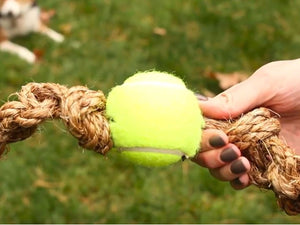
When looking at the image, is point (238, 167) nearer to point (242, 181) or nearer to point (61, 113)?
point (242, 181)

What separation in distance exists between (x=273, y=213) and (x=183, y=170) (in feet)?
1.33

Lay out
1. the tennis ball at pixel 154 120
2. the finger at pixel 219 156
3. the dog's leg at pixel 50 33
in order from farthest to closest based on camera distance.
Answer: the dog's leg at pixel 50 33, the finger at pixel 219 156, the tennis ball at pixel 154 120

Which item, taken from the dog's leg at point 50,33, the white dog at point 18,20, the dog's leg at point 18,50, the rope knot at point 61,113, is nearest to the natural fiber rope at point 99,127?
the rope knot at point 61,113

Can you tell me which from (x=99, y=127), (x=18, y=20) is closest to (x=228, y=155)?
(x=99, y=127)

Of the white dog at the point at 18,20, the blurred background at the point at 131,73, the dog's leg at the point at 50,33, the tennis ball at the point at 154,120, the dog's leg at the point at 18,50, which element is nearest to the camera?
the tennis ball at the point at 154,120

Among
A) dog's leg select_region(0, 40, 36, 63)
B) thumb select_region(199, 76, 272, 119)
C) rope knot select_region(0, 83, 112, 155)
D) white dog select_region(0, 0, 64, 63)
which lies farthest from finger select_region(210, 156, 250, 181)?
Result: white dog select_region(0, 0, 64, 63)

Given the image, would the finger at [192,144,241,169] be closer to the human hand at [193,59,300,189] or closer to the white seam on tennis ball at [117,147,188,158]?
the human hand at [193,59,300,189]

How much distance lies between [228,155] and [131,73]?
1.75 metres

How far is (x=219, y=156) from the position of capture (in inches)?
48.7

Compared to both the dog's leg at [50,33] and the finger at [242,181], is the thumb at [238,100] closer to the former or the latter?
the finger at [242,181]

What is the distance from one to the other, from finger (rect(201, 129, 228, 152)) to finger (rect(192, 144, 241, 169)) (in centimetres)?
2

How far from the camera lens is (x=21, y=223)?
85.5 inches

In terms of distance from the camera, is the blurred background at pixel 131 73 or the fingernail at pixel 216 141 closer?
the fingernail at pixel 216 141

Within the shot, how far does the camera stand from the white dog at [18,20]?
11.5 ft
